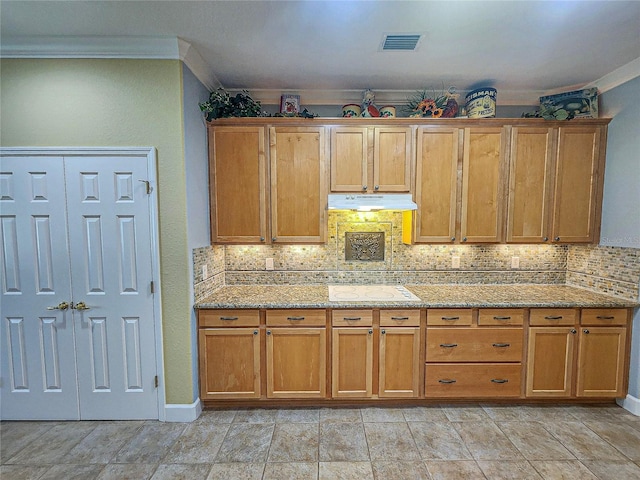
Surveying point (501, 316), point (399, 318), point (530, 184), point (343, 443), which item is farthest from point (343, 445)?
point (530, 184)

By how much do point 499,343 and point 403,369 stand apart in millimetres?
839

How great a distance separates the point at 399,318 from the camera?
2.32 m

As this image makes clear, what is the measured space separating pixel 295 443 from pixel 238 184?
2.12 meters

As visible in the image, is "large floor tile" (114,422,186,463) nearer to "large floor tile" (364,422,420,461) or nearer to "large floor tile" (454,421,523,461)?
"large floor tile" (364,422,420,461)

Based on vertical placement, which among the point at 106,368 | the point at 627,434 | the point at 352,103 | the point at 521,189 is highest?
the point at 352,103

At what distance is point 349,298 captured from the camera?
7.95 feet

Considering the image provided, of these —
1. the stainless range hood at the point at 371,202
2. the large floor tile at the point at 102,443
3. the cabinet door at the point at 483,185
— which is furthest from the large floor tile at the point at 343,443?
the cabinet door at the point at 483,185

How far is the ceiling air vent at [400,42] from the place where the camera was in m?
1.92

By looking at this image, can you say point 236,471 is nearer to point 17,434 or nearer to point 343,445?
point 343,445

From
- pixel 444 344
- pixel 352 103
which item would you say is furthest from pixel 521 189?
pixel 352 103

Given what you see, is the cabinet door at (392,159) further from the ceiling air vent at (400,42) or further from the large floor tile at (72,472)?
the large floor tile at (72,472)

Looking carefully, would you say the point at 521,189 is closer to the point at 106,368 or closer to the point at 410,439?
the point at 410,439

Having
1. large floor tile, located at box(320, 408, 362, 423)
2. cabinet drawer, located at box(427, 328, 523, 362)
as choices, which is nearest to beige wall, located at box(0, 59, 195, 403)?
large floor tile, located at box(320, 408, 362, 423)

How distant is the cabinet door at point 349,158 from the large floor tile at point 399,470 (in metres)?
2.07
